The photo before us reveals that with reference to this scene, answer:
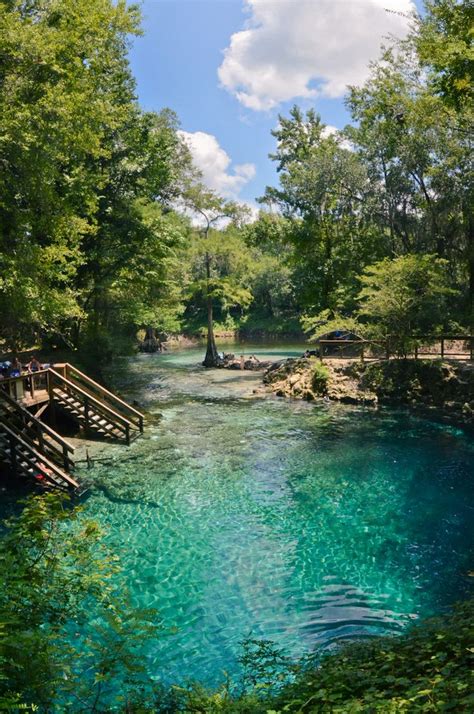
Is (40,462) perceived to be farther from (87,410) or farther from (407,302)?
(407,302)

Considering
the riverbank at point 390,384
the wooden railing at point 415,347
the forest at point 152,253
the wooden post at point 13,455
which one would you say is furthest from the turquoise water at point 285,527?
the wooden railing at point 415,347

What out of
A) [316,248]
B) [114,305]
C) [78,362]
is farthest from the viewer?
[316,248]

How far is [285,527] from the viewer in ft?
38.0

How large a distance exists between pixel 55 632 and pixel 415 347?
21.7 metres

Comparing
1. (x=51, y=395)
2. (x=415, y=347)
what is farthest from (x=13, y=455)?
(x=415, y=347)

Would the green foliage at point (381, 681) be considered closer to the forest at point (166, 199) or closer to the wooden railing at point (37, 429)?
the wooden railing at point (37, 429)

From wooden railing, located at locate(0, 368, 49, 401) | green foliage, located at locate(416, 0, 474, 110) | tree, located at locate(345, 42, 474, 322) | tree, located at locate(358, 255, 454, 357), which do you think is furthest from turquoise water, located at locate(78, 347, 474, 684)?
tree, located at locate(345, 42, 474, 322)

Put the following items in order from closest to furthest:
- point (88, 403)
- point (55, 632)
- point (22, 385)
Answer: point (55, 632), point (22, 385), point (88, 403)

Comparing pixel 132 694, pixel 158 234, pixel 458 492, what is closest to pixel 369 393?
pixel 458 492

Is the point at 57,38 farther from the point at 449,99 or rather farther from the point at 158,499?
the point at 158,499

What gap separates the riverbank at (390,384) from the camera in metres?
22.3

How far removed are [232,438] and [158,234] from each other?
513 inches

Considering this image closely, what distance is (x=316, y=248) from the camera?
36312mm

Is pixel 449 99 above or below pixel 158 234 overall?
above
